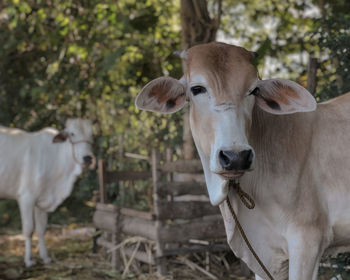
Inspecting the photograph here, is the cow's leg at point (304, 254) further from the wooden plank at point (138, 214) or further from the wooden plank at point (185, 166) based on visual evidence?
the wooden plank at point (185, 166)

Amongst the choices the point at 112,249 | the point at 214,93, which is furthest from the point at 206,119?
the point at 112,249

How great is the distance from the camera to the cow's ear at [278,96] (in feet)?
7.88

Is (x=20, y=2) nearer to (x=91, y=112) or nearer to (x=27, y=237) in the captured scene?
(x=91, y=112)

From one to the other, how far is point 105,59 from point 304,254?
5.34m

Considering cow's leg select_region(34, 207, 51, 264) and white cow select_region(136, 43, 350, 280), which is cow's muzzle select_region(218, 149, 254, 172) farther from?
cow's leg select_region(34, 207, 51, 264)

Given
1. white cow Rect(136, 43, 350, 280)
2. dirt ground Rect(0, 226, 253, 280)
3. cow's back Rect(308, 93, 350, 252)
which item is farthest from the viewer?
dirt ground Rect(0, 226, 253, 280)

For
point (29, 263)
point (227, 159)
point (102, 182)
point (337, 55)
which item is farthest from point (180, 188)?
point (227, 159)

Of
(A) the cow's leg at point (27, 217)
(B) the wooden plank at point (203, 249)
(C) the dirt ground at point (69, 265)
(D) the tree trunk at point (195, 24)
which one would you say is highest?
(D) the tree trunk at point (195, 24)

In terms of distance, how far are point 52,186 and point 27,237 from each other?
0.76 meters

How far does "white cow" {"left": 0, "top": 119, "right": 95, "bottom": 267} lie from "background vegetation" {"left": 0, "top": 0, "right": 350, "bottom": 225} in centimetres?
117

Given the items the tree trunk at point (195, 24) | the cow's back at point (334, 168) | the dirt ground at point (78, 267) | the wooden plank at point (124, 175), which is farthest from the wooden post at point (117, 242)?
the cow's back at point (334, 168)

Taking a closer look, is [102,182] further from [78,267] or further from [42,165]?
[78,267]

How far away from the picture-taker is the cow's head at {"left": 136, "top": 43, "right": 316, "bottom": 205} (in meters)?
2.12

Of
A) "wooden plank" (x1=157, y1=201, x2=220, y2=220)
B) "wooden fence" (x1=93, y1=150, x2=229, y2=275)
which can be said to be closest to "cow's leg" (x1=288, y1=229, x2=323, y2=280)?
"wooden fence" (x1=93, y1=150, x2=229, y2=275)
